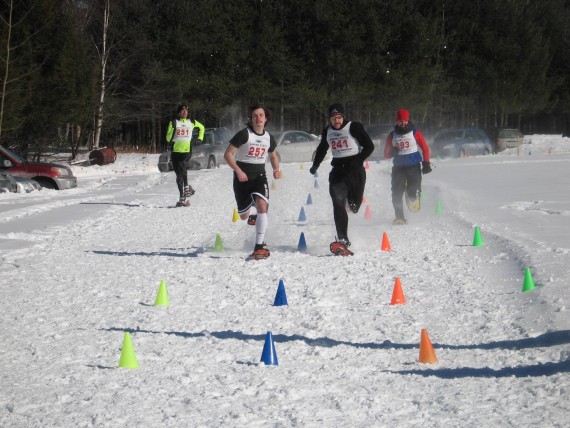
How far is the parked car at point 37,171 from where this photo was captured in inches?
906

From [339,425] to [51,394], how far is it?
175 cm

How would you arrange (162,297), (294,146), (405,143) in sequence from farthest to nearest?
(294,146)
(405,143)
(162,297)

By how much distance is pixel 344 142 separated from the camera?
11.2 m

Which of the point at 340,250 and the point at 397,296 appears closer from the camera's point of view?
the point at 397,296

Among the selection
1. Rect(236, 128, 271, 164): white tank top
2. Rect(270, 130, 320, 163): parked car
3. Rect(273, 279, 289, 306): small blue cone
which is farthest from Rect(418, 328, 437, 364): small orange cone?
Rect(270, 130, 320, 163): parked car

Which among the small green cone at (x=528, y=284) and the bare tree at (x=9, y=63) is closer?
the small green cone at (x=528, y=284)

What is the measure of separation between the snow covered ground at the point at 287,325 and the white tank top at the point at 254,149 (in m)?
1.21

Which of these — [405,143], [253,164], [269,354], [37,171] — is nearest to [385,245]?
[253,164]

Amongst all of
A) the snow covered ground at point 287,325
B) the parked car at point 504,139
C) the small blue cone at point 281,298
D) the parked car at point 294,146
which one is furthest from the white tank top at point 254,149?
the parked car at point 504,139

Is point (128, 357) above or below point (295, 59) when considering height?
below

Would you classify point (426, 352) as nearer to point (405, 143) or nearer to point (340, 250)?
point (340, 250)

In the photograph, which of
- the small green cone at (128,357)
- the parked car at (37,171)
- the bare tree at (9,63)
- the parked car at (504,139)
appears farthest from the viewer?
the parked car at (504,139)

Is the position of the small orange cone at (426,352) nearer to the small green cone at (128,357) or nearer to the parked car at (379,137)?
the small green cone at (128,357)

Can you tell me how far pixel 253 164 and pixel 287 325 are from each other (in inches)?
162
